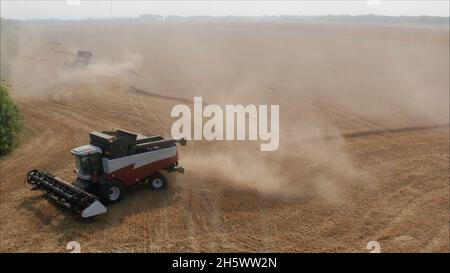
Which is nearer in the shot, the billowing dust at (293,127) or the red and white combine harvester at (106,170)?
the red and white combine harvester at (106,170)

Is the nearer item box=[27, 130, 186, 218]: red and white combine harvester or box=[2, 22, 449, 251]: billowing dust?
box=[27, 130, 186, 218]: red and white combine harvester

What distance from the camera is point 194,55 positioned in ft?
183

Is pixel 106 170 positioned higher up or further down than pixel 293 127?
further down

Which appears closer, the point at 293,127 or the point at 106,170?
the point at 106,170

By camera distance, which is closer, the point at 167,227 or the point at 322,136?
the point at 167,227

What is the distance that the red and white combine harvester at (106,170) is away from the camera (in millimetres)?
12125

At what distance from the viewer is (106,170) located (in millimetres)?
12648

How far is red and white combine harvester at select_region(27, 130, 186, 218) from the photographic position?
12125 mm

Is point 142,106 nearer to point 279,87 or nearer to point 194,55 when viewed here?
point 279,87

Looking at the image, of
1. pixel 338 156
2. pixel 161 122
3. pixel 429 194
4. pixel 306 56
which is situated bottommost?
pixel 429 194
